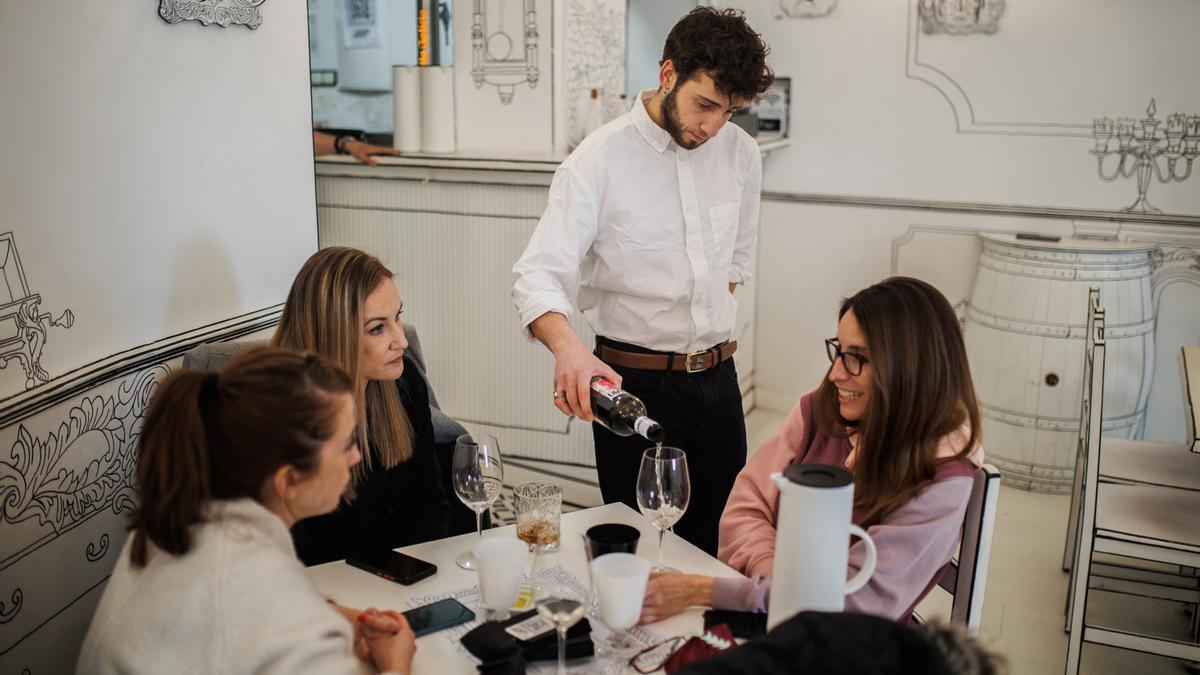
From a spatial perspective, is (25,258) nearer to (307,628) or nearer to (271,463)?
(271,463)

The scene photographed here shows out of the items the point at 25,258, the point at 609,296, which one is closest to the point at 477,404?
the point at 609,296

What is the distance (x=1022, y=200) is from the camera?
13.0ft

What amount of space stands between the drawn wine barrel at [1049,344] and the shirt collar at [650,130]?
191 centimetres

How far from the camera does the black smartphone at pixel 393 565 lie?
5.43 ft

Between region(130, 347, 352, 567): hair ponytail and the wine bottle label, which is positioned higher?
region(130, 347, 352, 567): hair ponytail

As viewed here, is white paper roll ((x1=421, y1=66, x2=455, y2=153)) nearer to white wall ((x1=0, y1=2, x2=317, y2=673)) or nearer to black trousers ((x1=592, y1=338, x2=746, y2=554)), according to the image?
white wall ((x1=0, y1=2, x2=317, y2=673))

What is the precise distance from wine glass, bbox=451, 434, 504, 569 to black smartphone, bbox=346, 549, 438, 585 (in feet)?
0.23

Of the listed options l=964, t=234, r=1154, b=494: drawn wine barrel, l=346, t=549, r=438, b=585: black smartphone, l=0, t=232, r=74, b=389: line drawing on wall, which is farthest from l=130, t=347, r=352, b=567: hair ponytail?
l=964, t=234, r=1154, b=494: drawn wine barrel

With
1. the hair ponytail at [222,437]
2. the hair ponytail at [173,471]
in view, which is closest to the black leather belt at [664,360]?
the hair ponytail at [222,437]

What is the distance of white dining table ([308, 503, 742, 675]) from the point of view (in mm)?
1441

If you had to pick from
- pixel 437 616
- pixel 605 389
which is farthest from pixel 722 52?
pixel 437 616

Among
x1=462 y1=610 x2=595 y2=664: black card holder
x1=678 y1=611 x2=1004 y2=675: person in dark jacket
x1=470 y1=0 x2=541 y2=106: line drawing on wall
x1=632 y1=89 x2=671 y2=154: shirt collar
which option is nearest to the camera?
x1=678 y1=611 x2=1004 y2=675: person in dark jacket

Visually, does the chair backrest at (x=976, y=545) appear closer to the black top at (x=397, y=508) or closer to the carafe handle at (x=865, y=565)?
the carafe handle at (x=865, y=565)

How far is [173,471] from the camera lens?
3.96 ft
